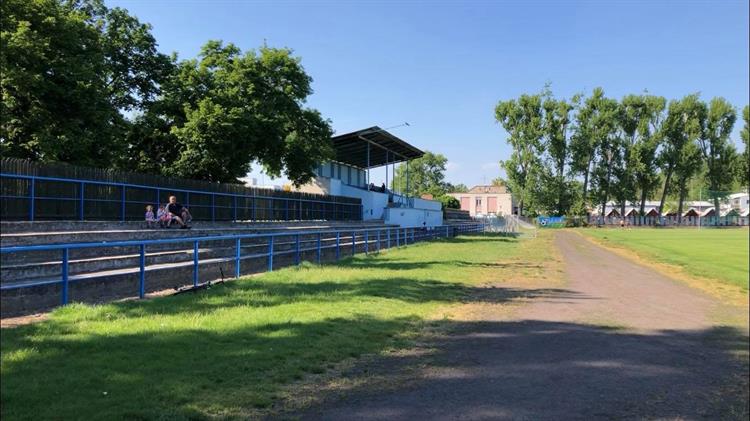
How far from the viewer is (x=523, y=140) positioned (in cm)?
10250

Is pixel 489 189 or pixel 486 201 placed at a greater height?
pixel 489 189

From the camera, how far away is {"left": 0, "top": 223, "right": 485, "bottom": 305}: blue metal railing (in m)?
9.19

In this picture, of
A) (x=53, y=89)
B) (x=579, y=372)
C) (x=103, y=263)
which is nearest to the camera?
(x=579, y=372)

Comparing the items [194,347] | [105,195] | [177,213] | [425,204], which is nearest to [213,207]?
[177,213]

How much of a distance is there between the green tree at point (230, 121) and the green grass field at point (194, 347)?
20309mm

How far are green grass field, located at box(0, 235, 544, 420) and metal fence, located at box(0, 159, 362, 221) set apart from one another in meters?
8.56

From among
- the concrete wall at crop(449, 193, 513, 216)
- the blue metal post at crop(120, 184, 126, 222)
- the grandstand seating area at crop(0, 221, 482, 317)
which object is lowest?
the grandstand seating area at crop(0, 221, 482, 317)

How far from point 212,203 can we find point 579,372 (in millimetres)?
22109

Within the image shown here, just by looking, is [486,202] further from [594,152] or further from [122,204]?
[122,204]

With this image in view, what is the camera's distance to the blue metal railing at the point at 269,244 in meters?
9.19

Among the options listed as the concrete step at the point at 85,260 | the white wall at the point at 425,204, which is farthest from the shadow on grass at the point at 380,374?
the white wall at the point at 425,204

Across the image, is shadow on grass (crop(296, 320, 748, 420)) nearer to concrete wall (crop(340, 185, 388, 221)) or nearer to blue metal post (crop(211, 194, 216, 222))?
blue metal post (crop(211, 194, 216, 222))

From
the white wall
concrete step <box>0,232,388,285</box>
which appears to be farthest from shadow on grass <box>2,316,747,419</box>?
the white wall

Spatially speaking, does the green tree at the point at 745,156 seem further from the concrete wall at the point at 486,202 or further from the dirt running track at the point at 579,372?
the concrete wall at the point at 486,202
